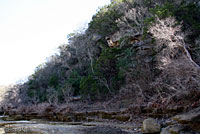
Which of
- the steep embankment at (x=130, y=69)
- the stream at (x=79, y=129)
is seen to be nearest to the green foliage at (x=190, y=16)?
the steep embankment at (x=130, y=69)

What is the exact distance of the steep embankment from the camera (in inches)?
472

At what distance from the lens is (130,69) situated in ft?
63.8

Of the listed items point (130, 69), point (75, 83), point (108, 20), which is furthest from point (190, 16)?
point (75, 83)

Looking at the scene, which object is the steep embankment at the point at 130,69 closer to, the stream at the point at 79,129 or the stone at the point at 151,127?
the stream at the point at 79,129

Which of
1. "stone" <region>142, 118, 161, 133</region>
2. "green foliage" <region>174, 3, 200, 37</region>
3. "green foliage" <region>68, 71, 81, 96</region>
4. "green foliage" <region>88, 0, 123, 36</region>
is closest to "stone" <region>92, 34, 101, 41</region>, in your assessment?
"green foliage" <region>88, 0, 123, 36</region>

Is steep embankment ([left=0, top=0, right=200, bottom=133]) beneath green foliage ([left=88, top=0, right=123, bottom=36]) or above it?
beneath

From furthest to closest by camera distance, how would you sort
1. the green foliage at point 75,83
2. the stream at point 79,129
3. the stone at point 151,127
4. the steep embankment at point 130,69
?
the green foliage at point 75,83
the steep embankment at point 130,69
the stream at point 79,129
the stone at point 151,127

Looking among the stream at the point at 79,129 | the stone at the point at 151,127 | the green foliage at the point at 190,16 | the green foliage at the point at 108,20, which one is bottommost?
the stream at the point at 79,129

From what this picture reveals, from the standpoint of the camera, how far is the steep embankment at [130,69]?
1198cm

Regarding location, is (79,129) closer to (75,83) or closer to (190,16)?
(190,16)

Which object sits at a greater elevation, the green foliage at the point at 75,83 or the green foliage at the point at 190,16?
the green foliage at the point at 190,16

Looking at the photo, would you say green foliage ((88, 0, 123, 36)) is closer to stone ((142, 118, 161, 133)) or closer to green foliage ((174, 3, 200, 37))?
green foliage ((174, 3, 200, 37))

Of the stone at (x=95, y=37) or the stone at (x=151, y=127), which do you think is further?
the stone at (x=95, y=37)

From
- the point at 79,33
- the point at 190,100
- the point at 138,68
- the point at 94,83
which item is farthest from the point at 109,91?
the point at 79,33
